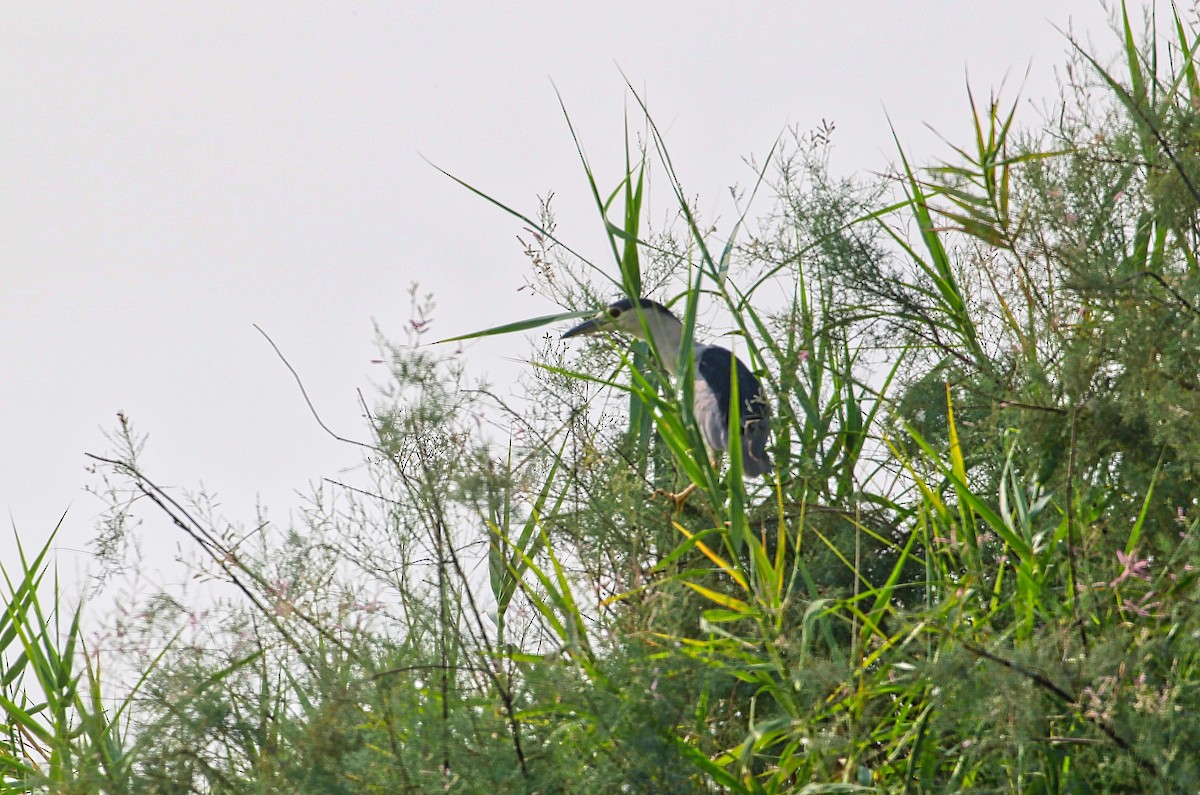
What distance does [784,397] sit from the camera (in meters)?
3.75

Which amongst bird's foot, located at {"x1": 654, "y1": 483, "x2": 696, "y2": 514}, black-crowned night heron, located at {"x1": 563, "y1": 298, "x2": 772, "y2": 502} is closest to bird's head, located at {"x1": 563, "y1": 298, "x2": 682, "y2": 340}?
black-crowned night heron, located at {"x1": 563, "y1": 298, "x2": 772, "y2": 502}

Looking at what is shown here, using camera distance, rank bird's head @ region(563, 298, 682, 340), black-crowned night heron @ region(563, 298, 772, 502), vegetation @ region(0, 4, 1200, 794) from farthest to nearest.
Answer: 1. bird's head @ region(563, 298, 682, 340)
2. black-crowned night heron @ region(563, 298, 772, 502)
3. vegetation @ region(0, 4, 1200, 794)

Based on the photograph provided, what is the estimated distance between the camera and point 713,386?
4.76m

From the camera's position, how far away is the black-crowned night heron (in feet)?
13.0

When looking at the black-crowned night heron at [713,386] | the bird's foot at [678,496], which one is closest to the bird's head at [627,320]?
the black-crowned night heron at [713,386]

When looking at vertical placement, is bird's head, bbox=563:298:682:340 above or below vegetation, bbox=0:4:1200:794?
above

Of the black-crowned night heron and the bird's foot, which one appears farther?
the black-crowned night heron

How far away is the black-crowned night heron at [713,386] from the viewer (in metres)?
3.96

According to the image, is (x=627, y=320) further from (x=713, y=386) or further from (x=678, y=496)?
(x=678, y=496)

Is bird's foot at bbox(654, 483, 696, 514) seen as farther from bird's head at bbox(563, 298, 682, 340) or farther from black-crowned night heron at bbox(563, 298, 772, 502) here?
bird's head at bbox(563, 298, 682, 340)

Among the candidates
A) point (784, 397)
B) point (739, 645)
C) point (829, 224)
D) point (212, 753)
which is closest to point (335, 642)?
point (212, 753)

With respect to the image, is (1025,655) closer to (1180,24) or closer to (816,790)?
(816,790)

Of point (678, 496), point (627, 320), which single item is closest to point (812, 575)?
point (678, 496)

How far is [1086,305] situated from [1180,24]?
816 millimetres
